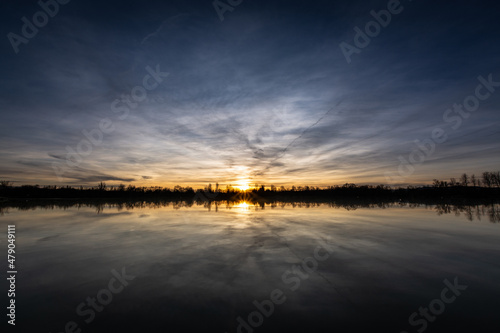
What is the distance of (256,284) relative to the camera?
6.99m

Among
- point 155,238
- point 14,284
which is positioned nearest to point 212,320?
point 14,284

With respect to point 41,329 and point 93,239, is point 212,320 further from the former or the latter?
point 93,239

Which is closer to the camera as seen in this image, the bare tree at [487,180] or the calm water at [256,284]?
the calm water at [256,284]

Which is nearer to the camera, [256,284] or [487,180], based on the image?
[256,284]

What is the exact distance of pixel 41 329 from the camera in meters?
4.75

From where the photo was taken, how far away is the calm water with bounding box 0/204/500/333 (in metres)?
5.03

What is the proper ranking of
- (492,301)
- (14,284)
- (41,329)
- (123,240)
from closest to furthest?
1. (41,329)
2. (492,301)
3. (14,284)
4. (123,240)

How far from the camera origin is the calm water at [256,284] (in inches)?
198

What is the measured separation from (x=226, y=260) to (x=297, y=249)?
3672mm

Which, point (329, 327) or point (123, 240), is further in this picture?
point (123, 240)

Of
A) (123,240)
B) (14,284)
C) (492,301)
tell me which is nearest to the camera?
(492,301)

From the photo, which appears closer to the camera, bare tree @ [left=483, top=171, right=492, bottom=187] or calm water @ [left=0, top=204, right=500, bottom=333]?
calm water @ [left=0, top=204, right=500, bottom=333]

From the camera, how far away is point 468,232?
1548cm

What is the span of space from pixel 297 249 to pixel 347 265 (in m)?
2.79
